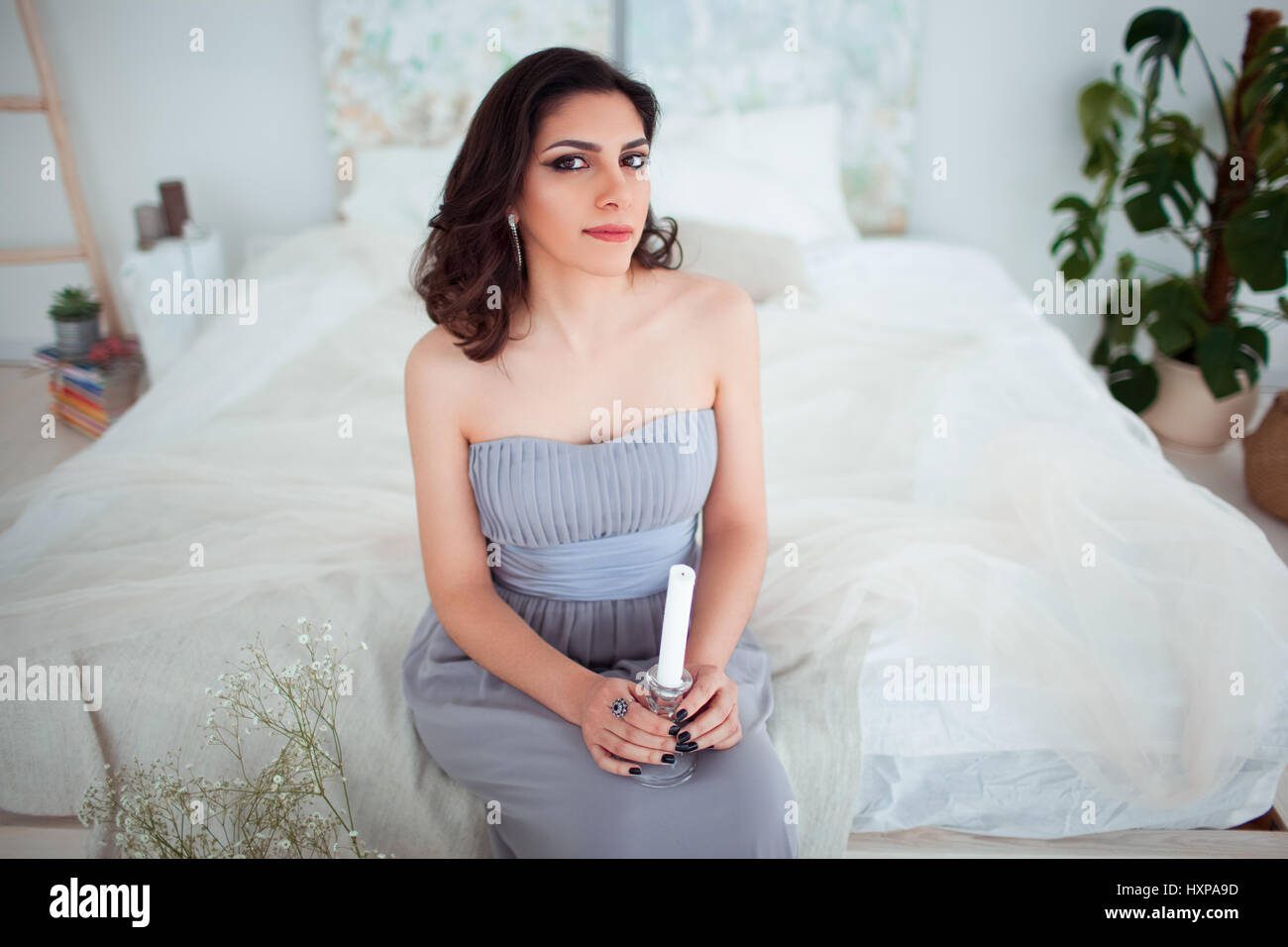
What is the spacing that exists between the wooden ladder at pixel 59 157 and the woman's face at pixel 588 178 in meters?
1.67

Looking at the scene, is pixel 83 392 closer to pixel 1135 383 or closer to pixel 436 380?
pixel 436 380

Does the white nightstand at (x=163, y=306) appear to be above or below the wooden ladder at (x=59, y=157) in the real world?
below

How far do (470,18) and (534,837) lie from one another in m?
2.54

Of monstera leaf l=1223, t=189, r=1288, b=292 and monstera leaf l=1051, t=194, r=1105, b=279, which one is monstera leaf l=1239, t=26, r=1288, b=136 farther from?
monstera leaf l=1051, t=194, r=1105, b=279

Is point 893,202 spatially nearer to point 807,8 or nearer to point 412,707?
point 807,8

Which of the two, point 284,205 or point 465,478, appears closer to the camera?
point 465,478

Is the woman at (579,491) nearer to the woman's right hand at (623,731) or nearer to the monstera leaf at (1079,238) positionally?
the woman's right hand at (623,731)

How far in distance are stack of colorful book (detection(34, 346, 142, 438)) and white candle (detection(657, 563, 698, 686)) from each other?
1.65 metres

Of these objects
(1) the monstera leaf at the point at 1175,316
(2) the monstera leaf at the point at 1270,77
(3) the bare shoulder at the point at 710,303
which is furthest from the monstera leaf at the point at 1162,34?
(3) the bare shoulder at the point at 710,303

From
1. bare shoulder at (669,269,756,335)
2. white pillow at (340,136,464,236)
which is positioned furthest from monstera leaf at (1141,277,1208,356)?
white pillow at (340,136,464,236)

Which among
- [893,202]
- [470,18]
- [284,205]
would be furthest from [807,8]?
[284,205]

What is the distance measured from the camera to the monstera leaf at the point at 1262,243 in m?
2.20

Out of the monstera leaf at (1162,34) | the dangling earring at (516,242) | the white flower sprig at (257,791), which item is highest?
the monstera leaf at (1162,34)

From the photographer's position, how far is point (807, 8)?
2789mm
